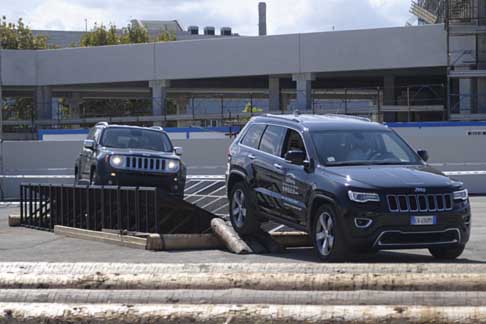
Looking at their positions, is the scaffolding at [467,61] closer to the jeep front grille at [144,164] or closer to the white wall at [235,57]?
the white wall at [235,57]

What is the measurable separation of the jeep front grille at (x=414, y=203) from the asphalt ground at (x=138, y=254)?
0.95 m

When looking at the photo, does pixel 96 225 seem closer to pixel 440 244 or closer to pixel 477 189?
pixel 440 244

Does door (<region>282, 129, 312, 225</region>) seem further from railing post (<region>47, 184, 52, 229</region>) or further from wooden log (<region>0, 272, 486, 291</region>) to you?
railing post (<region>47, 184, 52, 229</region>)

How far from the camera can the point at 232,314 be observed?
745 centimetres

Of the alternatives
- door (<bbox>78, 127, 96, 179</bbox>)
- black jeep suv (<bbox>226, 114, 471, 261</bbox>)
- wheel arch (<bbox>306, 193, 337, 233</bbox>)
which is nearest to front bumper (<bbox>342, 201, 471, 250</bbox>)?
black jeep suv (<bbox>226, 114, 471, 261</bbox>)

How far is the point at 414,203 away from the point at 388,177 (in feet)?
1.54

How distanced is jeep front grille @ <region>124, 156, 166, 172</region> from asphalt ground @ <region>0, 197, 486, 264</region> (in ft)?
8.40

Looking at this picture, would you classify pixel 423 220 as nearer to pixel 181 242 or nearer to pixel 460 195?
pixel 460 195

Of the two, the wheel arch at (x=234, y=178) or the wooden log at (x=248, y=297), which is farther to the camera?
the wheel arch at (x=234, y=178)

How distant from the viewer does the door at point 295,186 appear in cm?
1216

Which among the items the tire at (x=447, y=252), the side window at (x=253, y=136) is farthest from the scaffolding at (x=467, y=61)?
the tire at (x=447, y=252)

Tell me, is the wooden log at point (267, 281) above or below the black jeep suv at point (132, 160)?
below

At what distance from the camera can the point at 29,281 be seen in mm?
8742

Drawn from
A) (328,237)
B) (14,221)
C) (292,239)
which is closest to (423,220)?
(328,237)
